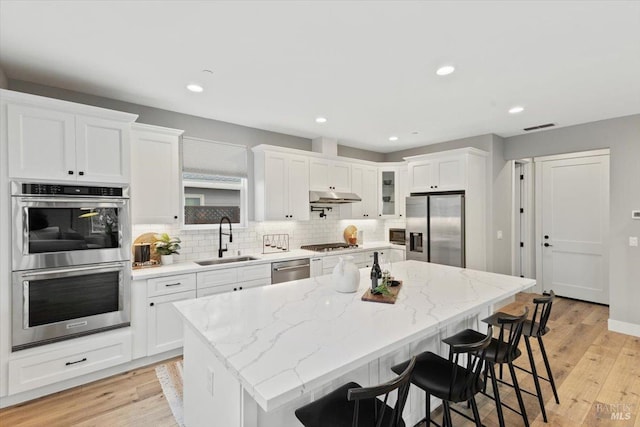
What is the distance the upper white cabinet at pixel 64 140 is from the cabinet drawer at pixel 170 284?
1.02 m

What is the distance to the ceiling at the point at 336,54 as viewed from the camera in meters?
1.89

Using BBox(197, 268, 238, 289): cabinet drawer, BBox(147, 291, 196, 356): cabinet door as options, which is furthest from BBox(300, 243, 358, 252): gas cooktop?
BBox(147, 291, 196, 356): cabinet door

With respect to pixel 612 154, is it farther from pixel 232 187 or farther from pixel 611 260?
pixel 232 187

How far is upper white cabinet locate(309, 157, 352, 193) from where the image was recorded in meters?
4.77

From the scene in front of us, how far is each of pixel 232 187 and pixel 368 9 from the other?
300cm

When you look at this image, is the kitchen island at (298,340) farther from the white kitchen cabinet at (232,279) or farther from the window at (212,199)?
the window at (212,199)

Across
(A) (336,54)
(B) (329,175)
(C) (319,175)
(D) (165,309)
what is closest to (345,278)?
(A) (336,54)

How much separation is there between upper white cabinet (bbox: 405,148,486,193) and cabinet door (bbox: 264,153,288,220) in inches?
87.2

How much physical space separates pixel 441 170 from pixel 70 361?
497 cm

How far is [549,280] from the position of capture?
5.44m

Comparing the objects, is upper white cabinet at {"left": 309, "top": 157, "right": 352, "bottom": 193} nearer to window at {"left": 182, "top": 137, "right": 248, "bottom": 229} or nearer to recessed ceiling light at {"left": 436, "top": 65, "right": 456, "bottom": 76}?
window at {"left": 182, "top": 137, "right": 248, "bottom": 229}

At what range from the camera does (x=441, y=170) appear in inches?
191

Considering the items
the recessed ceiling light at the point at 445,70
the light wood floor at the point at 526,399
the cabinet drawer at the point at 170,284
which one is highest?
the recessed ceiling light at the point at 445,70

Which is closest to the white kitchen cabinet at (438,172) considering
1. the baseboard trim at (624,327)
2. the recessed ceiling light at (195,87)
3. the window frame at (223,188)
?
the baseboard trim at (624,327)
